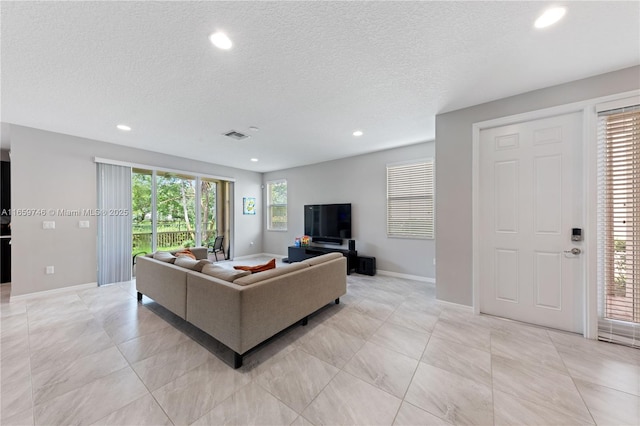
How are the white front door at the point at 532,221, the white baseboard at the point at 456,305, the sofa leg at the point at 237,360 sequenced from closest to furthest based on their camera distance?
the sofa leg at the point at 237,360 < the white front door at the point at 532,221 < the white baseboard at the point at 456,305

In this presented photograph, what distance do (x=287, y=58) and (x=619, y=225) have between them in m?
3.62

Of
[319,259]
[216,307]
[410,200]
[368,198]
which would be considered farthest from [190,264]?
[410,200]

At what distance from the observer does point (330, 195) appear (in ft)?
19.1

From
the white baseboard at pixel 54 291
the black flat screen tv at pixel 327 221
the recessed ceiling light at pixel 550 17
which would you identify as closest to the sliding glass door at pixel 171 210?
the white baseboard at pixel 54 291

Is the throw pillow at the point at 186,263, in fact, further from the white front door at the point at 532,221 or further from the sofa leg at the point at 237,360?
the white front door at the point at 532,221

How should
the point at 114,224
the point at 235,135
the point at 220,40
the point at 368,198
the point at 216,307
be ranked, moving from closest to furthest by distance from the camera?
1. the point at 220,40
2. the point at 216,307
3. the point at 235,135
4. the point at 114,224
5. the point at 368,198

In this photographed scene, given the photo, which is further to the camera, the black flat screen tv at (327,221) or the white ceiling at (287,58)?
the black flat screen tv at (327,221)

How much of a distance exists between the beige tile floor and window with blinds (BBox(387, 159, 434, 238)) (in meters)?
2.06

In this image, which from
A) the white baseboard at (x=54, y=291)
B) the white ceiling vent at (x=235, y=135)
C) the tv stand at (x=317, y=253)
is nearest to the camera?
the white baseboard at (x=54, y=291)

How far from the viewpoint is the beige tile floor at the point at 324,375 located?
1490 mm

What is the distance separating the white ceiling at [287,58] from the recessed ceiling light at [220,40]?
1.9 inches

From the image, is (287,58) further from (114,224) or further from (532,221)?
(114,224)

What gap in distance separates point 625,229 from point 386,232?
312 cm

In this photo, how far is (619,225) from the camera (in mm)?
2273
